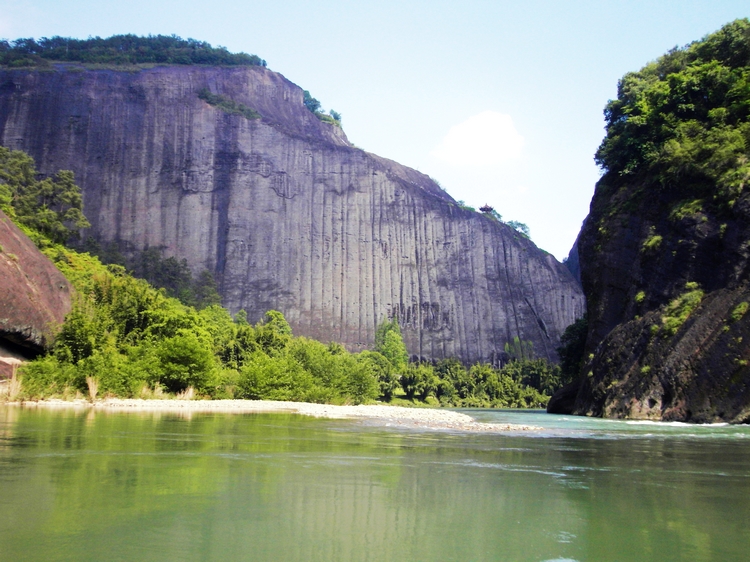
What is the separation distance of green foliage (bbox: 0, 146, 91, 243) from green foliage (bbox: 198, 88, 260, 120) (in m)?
27.0

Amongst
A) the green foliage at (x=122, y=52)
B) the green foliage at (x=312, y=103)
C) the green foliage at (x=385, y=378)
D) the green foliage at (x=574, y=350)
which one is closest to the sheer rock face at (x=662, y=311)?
the green foliage at (x=574, y=350)

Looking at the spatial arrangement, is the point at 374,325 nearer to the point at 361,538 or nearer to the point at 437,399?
the point at 437,399

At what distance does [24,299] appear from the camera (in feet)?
89.2

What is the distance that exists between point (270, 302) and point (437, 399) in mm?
26458

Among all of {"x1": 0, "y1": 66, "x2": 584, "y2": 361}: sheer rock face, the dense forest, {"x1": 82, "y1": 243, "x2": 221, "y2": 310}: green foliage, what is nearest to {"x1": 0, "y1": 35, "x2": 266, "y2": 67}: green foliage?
{"x1": 0, "y1": 66, "x2": 584, "y2": 361}: sheer rock face

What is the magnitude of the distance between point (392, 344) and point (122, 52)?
58.6 meters

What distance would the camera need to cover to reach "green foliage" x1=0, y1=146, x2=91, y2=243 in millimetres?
55906

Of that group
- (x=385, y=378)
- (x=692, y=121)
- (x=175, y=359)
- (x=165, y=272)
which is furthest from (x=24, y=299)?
(x=165, y=272)

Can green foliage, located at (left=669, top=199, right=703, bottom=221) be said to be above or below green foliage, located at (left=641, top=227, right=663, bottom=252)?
above

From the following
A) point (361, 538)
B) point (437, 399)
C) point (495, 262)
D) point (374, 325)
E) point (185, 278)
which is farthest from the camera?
point (495, 262)

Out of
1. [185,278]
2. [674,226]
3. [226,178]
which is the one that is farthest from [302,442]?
[226,178]

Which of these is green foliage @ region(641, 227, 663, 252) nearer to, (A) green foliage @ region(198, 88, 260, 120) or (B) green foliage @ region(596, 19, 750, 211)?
(B) green foliage @ region(596, 19, 750, 211)

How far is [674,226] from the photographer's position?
36094 millimetres

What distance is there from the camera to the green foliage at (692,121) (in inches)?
1383
